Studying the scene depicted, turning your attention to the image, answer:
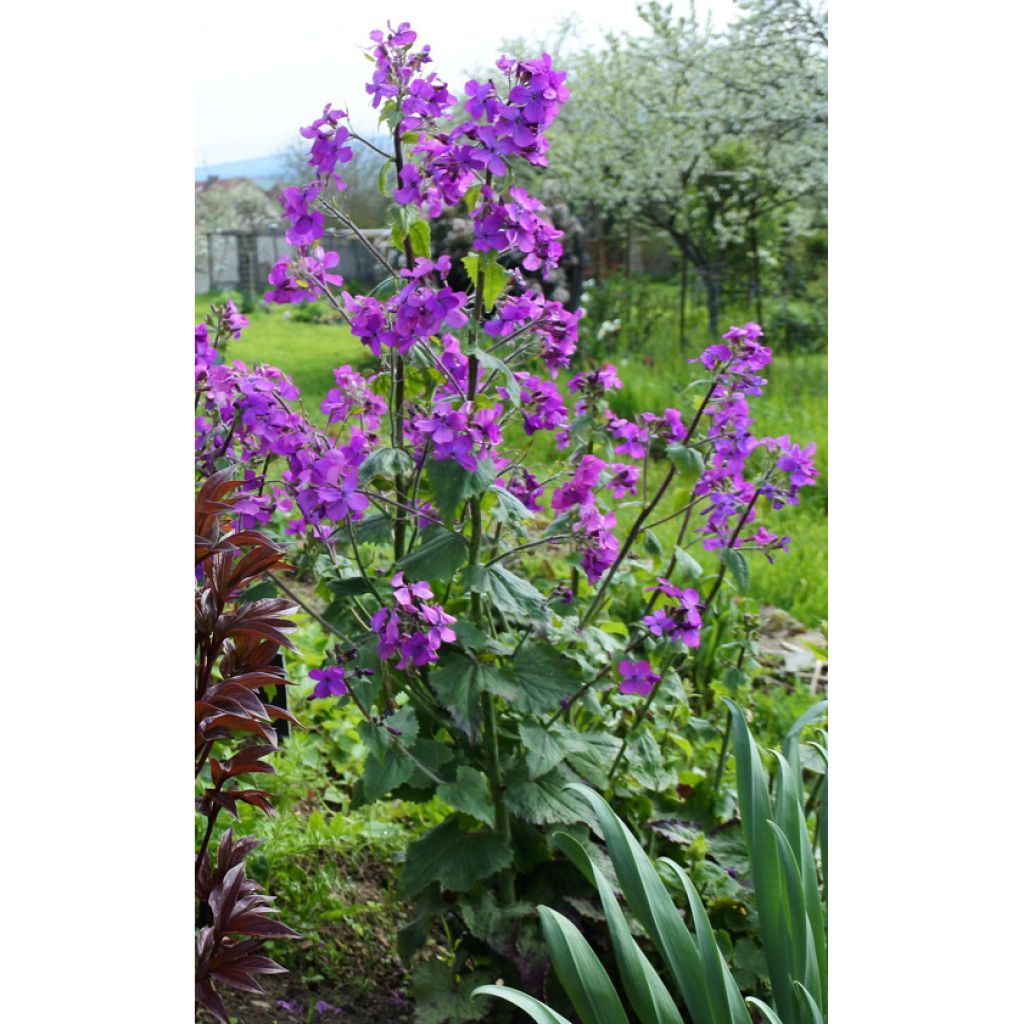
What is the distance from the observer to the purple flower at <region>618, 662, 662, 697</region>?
54.7 inches

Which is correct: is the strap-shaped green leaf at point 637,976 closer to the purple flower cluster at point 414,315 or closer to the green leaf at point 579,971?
the green leaf at point 579,971

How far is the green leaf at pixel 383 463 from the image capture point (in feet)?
4.06

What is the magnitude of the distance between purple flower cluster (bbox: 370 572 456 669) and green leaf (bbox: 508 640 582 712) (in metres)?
0.17

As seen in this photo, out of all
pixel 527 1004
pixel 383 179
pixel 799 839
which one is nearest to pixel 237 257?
pixel 383 179

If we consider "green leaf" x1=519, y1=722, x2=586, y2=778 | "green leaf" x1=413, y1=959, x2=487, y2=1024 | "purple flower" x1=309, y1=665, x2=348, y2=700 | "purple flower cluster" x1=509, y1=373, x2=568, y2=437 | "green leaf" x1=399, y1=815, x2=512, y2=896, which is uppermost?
"purple flower cluster" x1=509, y1=373, x2=568, y2=437

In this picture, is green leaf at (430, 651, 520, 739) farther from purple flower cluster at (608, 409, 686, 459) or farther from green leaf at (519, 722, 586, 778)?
purple flower cluster at (608, 409, 686, 459)

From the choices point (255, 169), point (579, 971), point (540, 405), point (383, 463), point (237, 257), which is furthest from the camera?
point (237, 257)

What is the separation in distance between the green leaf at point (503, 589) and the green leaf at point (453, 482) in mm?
95

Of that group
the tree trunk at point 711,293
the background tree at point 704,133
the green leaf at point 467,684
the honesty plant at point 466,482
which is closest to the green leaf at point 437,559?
the honesty plant at point 466,482

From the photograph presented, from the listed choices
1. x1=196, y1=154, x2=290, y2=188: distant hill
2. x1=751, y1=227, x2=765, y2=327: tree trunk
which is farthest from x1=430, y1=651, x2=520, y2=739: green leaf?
x1=751, y1=227, x2=765, y2=327: tree trunk

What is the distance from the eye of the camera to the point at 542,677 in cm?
137

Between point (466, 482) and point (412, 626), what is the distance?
0.54ft

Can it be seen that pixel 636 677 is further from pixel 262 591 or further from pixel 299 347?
pixel 299 347
